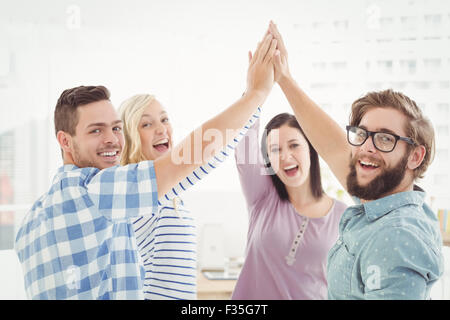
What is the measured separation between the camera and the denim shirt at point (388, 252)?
0.66m

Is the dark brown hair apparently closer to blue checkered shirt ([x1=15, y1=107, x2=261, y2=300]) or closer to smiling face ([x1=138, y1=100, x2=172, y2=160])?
smiling face ([x1=138, y1=100, x2=172, y2=160])

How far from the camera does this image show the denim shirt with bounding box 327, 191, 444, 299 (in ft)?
2.17

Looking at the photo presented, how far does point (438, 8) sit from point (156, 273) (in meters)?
0.80

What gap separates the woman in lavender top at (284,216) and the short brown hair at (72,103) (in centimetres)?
39

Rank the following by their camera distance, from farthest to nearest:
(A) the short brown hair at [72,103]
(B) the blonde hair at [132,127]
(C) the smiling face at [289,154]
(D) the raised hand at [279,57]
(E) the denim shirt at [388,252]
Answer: (C) the smiling face at [289,154]
(B) the blonde hair at [132,127]
(D) the raised hand at [279,57]
(A) the short brown hair at [72,103]
(E) the denim shirt at [388,252]

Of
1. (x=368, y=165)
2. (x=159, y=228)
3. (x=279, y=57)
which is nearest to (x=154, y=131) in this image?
(x=159, y=228)

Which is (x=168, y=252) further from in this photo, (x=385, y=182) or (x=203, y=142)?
(x=385, y=182)

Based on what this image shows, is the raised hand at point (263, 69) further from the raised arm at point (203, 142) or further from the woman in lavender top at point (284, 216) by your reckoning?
the woman in lavender top at point (284, 216)

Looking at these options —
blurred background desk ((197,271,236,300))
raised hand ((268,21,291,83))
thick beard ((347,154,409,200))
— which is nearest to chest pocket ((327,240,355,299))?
thick beard ((347,154,409,200))

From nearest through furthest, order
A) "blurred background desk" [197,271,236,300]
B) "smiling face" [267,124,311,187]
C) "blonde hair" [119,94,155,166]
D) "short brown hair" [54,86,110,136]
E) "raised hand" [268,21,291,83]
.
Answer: "short brown hair" [54,86,110,136] → "raised hand" [268,21,291,83] → "blonde hair" [119,94,155,166] → "smiling face" [267,124,311,187] → "blurred background desk" [197,271,236,300]

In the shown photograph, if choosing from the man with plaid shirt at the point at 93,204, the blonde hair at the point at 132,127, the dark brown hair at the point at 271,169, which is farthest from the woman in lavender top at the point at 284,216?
the man with plaid shirt at the point at 93,204

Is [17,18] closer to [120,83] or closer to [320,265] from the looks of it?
[120,83]

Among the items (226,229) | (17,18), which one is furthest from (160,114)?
(226,229)

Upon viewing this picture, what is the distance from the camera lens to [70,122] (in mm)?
765
